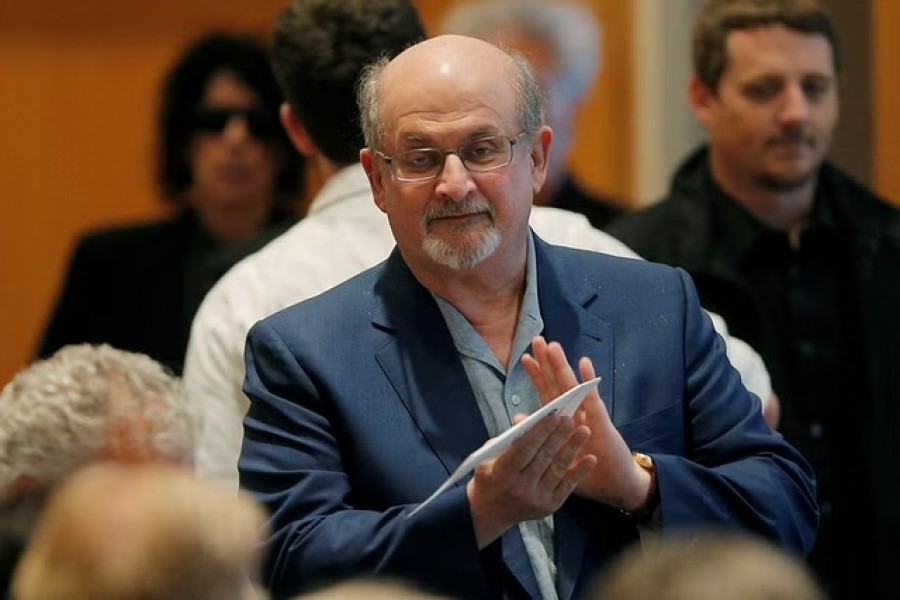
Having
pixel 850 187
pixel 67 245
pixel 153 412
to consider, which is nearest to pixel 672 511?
pixel 153 412

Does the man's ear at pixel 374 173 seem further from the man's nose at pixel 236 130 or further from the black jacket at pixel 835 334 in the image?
the man's nose at pixel 236 130

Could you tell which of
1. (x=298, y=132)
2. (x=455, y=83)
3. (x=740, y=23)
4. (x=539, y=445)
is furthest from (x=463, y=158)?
(x=740, y=23)

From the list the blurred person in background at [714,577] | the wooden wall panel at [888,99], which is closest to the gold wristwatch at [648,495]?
the blurred person in background at [714,577]

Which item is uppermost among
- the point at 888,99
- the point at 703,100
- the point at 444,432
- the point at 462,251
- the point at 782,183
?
the point at 462,251

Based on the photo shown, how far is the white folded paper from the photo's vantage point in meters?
2.66

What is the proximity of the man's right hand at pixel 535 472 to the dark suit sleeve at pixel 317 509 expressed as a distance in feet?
0.19

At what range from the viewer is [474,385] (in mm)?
3037

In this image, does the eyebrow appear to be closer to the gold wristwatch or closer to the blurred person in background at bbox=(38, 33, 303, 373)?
the gold wristwatch

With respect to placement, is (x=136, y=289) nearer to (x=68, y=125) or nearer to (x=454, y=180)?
(x=68, y=125)

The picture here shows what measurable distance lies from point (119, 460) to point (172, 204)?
2698 millimetres

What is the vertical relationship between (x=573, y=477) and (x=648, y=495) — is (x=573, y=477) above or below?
above

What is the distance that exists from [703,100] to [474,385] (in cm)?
194

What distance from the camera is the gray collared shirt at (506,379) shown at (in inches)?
117

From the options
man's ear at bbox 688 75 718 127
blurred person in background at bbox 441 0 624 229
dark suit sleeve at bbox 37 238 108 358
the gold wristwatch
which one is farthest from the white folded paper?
blurred person in background at bbox 441 0 624 229
